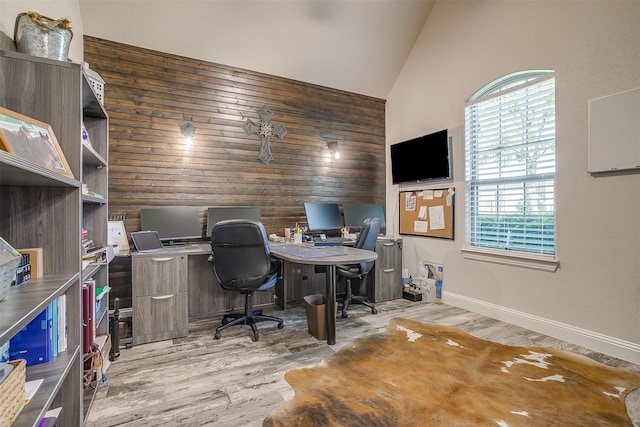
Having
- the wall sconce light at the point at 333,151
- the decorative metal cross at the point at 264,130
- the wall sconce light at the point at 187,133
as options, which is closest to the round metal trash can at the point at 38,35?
the wall sconce light at the point at 187,133

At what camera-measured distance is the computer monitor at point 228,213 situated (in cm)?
357

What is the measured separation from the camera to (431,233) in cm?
413

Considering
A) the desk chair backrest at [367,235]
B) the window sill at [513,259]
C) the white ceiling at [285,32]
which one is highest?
the white ceiling at [285,32]

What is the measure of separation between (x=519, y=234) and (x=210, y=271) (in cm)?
337

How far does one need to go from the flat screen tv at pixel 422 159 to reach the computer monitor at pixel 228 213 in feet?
7.03

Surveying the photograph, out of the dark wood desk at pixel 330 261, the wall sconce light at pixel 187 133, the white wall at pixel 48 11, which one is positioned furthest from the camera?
the wall sconce light at pixel 187 133

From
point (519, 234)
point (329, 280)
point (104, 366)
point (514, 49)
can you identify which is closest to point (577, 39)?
point (514, 49)

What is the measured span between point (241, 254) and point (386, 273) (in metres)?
2.12

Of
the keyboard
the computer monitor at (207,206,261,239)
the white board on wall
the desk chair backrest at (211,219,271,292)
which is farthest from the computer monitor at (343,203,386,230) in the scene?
the white board on wall

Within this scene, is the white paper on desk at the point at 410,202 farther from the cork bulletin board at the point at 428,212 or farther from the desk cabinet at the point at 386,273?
the desk cabinet at the point at 386,273

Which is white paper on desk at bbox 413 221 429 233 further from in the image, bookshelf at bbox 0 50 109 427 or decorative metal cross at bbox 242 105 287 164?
bookshelf at bbox 0 50 109 427

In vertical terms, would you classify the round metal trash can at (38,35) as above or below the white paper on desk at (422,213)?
above

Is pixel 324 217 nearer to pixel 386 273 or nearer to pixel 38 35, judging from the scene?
A: pixel 386 273

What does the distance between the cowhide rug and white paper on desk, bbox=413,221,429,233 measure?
5.79 feet
